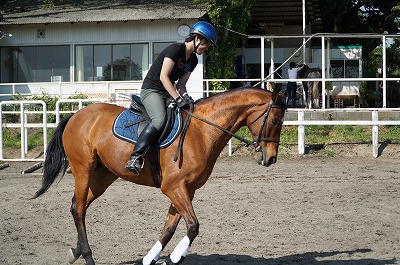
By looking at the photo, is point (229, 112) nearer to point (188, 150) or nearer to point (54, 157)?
point (188, 150)

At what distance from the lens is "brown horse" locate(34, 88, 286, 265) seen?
796 centimetres

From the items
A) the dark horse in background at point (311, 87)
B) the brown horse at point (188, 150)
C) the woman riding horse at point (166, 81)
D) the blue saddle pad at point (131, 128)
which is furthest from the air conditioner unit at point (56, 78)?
the woman riding horse at point (166, 81)

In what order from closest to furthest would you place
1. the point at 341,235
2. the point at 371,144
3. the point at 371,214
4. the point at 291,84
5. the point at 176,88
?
the point at 176,88
the point at 341,235
the point at 371,214
the point at 371,144
the point at 291,84

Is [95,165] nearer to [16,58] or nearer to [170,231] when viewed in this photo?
[170,231]

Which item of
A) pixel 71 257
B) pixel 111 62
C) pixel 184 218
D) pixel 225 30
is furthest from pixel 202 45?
pixel 111 62

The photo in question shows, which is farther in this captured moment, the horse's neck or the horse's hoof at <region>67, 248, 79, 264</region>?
the horse's hoof at <region>67, 248, 79, 264</region>

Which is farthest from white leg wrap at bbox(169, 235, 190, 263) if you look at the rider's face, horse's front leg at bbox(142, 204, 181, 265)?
the rider's face

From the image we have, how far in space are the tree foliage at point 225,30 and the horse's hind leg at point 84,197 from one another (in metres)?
19.3

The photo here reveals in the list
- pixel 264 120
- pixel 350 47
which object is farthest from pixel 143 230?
pixel 350 47

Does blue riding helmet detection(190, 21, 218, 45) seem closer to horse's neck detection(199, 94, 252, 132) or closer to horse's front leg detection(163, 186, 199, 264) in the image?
horse's neck detection(199, 94, 252, 132)

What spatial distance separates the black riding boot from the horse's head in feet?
3.59

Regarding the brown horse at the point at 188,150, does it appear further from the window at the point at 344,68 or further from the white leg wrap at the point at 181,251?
the window at the point at 344,68

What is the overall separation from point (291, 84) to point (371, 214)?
45.2ft

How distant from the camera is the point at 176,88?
862 cm
